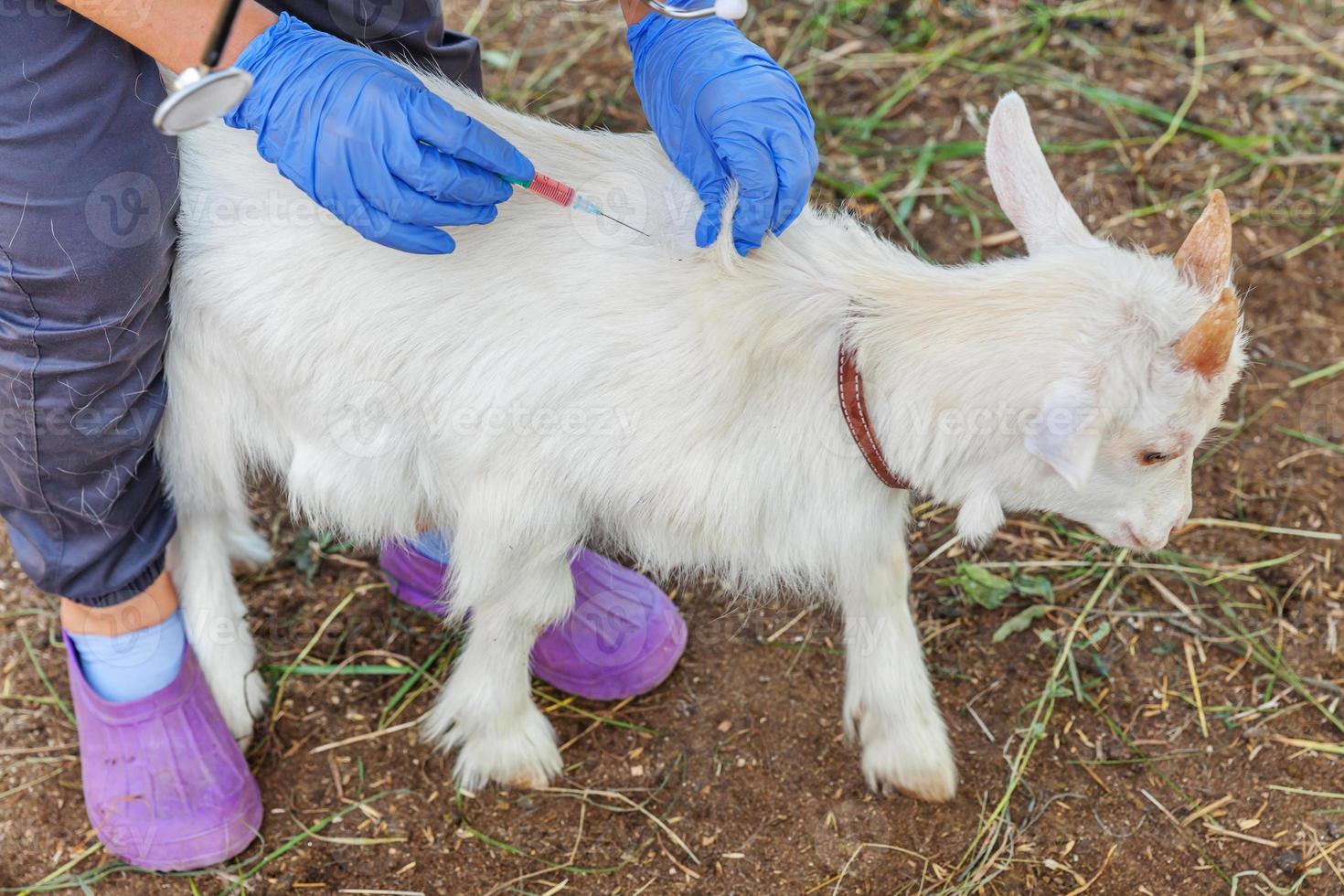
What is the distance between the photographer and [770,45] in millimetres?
3879

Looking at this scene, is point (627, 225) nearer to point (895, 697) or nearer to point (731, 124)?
point (731, 124)

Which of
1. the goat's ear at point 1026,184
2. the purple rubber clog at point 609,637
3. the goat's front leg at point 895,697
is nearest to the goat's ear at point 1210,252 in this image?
the goat's ear at point 1026,184

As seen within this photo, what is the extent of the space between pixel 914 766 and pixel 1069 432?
881 millimetres

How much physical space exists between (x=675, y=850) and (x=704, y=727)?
0.89ft

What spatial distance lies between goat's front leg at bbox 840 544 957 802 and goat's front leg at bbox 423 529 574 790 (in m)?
0.56

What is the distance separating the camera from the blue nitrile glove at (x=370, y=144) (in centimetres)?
172

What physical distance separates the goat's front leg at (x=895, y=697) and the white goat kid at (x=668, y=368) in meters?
0.25

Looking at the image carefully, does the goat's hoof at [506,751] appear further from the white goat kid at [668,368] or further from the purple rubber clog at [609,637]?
the white goat kid at [668,368]

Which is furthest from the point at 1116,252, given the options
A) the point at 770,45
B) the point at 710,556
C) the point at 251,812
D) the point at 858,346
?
the point at 770,45

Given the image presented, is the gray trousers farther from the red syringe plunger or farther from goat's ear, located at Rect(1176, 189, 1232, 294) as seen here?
goat's ear, located at Rect(1176, 189, 1232, 294)

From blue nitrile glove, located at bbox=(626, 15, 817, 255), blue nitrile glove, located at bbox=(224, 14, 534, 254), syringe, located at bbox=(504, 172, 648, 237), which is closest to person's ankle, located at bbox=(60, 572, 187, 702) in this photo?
blue nitrile glove, located at bbox=(224, 14, 534, 254)

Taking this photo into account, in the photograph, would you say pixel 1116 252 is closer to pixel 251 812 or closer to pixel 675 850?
pixel 675 850

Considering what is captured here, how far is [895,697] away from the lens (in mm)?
2330

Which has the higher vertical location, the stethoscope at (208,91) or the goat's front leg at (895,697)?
the stethoscope at (208,91)
